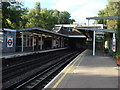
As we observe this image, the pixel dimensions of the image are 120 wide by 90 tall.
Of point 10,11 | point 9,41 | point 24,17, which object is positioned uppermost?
point 24,17

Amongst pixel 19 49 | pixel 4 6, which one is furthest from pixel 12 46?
pixel 4 6

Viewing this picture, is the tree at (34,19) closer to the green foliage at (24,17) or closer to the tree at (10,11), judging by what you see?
the green foliage at (24,17)

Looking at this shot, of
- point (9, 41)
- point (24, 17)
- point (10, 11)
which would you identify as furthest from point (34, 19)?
point (9, 41)

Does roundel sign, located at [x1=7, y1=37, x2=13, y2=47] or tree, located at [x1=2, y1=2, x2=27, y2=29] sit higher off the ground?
tree, located at [x1=2, y1=2, x2=27, y2=29]

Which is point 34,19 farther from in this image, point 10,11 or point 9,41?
point 9,41

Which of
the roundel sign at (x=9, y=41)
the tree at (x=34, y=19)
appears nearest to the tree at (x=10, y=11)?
the roundel sign at (x=9, y=41)

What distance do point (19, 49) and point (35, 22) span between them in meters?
21.7

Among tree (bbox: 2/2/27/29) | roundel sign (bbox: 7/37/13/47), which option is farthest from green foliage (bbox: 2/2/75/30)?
roundel sign (bbox: 7/37/13/47)

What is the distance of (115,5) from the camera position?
28.4m

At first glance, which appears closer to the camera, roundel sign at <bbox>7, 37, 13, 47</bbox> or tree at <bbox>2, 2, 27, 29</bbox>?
roundel sign at <bbox>7, 37, 13, 47</bbox>

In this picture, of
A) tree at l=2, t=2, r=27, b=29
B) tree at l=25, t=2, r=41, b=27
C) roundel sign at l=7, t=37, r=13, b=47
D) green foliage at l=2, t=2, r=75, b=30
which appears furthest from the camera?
tree at l=25, t=2, r=41, b=27

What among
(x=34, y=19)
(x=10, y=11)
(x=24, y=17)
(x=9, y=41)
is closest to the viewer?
(x=9, y=41)

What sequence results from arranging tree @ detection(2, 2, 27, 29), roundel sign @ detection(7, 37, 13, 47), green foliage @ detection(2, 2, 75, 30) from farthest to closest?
green foliage @ detection(2, 2, 75, 30) → tree @ detection(2, 2, 27, 29) → roundel sign @ detection(7, 37, 13, 47)

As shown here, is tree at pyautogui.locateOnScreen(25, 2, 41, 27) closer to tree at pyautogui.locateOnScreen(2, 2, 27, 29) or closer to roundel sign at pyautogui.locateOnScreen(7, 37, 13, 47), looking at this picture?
tree at pyautogui.locateOnScreen(2, 2, 27, 29)
